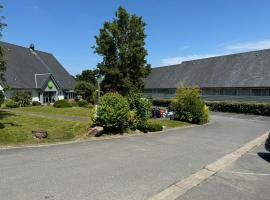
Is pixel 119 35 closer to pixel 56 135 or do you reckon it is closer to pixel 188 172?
pixel 56 135

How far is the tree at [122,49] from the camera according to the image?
1547 inches

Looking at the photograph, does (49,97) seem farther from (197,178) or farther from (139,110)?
(197,178)

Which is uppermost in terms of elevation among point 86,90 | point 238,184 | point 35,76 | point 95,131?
point 35,76

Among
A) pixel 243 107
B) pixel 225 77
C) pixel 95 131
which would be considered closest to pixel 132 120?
pixel 95 131

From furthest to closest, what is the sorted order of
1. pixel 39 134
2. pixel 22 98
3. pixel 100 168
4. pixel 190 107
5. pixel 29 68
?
pixel 29 68 → pixel 22 98 → pixel 190 107 → pixel 39 134 → pixel 100 168

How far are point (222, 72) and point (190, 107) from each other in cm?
2420

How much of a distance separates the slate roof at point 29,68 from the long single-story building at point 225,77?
18319 millimetres

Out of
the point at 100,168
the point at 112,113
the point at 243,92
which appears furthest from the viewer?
the point at 243,92

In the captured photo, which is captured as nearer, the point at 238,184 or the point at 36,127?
the point at 238,184

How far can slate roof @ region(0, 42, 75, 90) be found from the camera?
40.5 m

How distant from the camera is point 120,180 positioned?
831 centimetres

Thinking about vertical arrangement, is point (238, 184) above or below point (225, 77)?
below

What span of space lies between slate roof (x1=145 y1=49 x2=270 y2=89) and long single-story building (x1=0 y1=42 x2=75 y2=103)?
62.0 feet

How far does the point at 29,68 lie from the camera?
44812 millimetres
